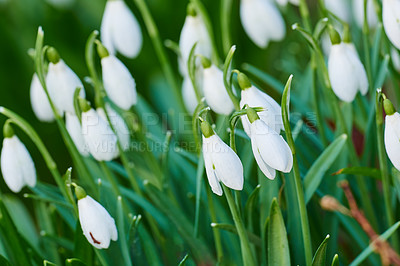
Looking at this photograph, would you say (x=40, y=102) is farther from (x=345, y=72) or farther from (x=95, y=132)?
(x=345, y=72)

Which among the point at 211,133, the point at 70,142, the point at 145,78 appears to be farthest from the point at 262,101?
the point at 145,78

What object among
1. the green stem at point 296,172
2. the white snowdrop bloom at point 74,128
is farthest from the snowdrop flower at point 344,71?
the white snowdrop bloom at point 74,128

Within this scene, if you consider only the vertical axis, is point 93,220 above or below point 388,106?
below

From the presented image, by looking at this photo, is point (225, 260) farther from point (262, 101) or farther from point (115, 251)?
point (262, 101)

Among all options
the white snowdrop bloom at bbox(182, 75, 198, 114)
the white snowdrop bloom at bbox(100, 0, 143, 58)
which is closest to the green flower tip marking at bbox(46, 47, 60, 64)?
the white snowdrop bloom at bbox(100, 0, 143, 58)

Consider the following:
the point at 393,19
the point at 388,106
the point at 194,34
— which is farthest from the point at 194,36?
the point at 388,106

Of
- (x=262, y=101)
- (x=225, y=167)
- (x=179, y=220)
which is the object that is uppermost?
(x=262, y=101)

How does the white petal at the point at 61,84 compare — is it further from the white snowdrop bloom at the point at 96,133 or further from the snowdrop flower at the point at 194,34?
the snowdrop flower at the point at 194,34
